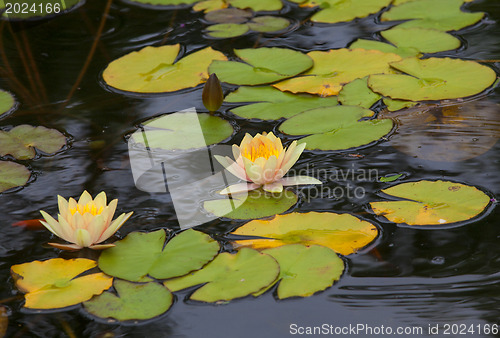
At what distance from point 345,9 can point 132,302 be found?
2.37m

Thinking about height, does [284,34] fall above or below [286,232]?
above

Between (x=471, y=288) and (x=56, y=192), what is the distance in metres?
1.47

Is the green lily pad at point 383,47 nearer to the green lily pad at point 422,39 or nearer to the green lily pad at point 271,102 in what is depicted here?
the green lily pad at point 422,39

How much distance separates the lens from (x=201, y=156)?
230 centimetres

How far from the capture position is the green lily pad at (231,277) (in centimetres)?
165

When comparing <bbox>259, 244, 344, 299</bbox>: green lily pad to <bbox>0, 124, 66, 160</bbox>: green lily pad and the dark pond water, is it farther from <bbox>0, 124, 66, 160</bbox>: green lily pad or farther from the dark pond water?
<bbox>0, 124, 66, 160</bbox>: green lily pad

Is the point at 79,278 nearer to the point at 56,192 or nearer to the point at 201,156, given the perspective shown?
the point at 56,192

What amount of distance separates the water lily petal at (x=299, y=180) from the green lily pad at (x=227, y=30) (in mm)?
1382

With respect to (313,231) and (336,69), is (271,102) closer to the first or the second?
(336,69)

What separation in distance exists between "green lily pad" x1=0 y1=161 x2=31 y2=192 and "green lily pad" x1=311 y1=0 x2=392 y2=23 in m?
1.86

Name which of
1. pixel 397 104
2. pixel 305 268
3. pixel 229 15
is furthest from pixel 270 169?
pixel 229 15

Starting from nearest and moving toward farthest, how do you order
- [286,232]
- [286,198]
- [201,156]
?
[286,232]
[286,198]
[201,156]

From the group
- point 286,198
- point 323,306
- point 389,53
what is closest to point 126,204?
point 286,198

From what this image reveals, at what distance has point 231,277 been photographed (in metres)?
1.70
